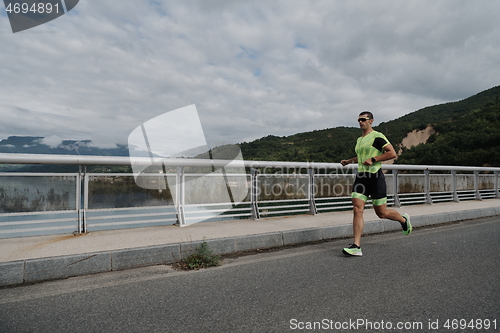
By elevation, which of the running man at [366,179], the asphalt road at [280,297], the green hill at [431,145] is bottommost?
the asphalt road at [280,297]

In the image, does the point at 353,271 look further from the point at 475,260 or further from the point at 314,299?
the point at 475,260

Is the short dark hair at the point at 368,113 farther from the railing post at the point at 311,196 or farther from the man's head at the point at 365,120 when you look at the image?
the railing post at the point at 311,196

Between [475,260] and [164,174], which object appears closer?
[475,260]

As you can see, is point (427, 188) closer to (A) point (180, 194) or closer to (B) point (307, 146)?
(A) point (180, 194)

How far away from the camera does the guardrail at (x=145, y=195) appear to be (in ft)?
16.5

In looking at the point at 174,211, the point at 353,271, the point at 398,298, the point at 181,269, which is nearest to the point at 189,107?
the point at 174,211

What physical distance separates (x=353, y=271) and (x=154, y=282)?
2247 millimetres

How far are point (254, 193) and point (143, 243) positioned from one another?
3181mm

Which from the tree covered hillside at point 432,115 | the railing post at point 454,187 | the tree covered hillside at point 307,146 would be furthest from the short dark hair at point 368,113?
the tree covered hillside at point 432,115

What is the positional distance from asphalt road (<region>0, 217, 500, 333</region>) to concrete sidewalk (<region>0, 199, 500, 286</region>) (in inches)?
8.6

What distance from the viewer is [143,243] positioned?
462 centimetres

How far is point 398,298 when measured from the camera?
2.98 meters

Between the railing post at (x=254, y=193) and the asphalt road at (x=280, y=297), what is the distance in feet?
8.65

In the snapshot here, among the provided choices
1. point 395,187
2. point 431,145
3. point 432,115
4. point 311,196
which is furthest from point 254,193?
point 432,115
